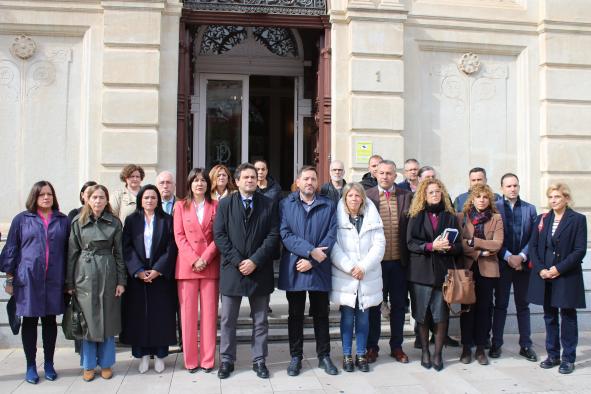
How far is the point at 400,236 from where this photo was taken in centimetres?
602

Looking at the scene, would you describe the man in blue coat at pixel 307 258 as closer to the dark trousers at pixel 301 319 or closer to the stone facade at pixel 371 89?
the dark trousers at pixel 301 319

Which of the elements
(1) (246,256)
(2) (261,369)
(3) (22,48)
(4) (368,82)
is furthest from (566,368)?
(3) (22,48)

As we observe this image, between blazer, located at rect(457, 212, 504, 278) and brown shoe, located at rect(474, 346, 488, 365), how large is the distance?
822 mm

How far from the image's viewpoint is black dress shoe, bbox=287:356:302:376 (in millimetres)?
5512

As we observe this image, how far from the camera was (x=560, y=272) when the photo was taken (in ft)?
18.6

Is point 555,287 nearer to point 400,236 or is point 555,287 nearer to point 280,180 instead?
point 400,236

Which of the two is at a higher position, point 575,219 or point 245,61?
point 245,61

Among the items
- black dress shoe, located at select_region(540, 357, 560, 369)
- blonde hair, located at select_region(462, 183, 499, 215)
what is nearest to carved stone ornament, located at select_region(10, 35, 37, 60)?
blonde hair, located at select_region(462, 183, 499, 215)

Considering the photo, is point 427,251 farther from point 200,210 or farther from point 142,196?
point 142,196

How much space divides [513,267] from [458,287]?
3.30 ft

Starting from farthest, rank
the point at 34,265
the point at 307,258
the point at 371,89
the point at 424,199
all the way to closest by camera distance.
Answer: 1. the point at 371,89
2. the point at 424,199
3. the point at 307,258
4. the point at 34,265

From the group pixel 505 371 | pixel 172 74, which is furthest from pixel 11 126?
pixel 505 371

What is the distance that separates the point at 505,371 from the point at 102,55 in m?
6.90

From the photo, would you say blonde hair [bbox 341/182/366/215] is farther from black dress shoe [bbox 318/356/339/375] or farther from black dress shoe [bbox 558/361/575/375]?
black dress shoe [bbox 558/361/575/375]
